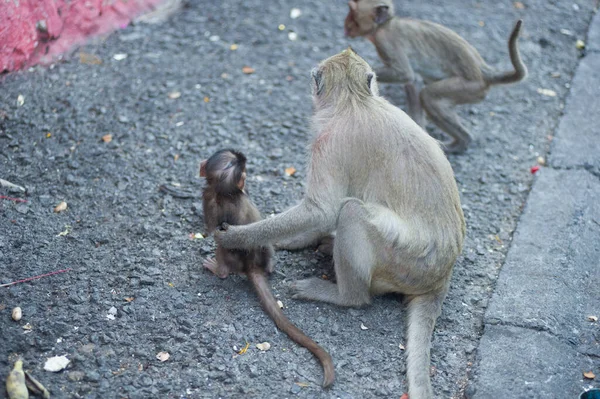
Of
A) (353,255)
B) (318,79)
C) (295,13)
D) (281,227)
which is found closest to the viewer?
(353,255)

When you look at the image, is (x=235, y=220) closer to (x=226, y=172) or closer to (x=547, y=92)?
(x=226, y=172)

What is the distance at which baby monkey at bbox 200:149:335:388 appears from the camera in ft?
15.9

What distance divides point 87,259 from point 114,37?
350cm

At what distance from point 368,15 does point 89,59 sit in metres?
2.82

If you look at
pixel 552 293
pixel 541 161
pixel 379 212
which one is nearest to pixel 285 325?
pixel 379 212

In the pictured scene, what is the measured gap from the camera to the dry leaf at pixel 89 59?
7.49m

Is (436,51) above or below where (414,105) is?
above

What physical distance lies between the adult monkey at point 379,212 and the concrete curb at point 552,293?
19.8 inches

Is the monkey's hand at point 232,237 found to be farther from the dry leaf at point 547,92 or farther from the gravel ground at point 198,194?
the dry leaf at point 547,92

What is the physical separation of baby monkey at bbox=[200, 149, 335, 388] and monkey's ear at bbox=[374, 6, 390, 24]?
119 inches

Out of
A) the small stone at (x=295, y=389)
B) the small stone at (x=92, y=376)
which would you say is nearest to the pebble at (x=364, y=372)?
the small stone at (x=295, y=389)

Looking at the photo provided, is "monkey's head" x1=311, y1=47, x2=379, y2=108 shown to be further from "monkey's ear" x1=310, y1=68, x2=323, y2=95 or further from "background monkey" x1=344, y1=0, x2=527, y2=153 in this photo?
"background monkey" x1=344, y1=0, x2=527, y2=153

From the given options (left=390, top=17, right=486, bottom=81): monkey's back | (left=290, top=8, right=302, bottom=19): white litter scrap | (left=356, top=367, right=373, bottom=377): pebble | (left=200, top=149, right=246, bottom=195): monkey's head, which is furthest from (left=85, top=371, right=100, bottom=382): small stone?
(left=290, top=8, right=302, bottom=19): white litter scrap

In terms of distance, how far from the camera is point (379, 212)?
4.77 meters
